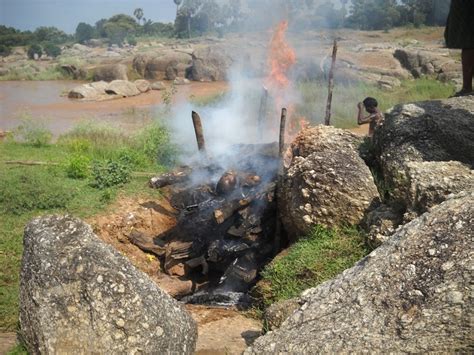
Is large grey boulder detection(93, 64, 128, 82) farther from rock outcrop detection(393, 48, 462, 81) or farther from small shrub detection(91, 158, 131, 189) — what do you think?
small shrub detection(91, 158, 131, 189)

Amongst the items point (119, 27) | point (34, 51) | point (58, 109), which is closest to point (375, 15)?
point (58, 109)

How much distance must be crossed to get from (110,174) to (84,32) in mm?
76897

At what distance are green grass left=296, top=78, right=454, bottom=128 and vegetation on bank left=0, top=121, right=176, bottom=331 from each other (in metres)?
5.12

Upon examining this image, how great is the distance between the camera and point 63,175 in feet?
29.9

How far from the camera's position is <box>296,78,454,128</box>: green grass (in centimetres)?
1395

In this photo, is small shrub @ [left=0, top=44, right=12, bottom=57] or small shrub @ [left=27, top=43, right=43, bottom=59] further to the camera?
small shrub @ [left=0, top=44, right=12, bottom=57]

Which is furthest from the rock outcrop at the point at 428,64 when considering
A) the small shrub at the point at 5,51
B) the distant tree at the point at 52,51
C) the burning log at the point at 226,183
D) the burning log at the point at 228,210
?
the small shrub at the point at 5,51

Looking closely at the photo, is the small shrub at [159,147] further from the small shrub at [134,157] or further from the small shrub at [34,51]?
the small shrub at [34,51]

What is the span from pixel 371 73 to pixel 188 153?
13150 millimetres

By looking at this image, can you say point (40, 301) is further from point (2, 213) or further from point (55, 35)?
point (55, 35)

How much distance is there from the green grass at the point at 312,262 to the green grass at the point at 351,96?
7.69 m

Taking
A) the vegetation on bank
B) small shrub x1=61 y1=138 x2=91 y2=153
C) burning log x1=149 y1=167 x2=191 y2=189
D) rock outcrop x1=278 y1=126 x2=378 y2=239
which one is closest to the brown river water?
the vegetation on bank

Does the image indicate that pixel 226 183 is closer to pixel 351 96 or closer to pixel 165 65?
pixel 351 96

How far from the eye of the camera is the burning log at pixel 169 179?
8.88m
